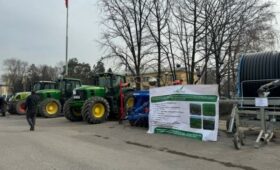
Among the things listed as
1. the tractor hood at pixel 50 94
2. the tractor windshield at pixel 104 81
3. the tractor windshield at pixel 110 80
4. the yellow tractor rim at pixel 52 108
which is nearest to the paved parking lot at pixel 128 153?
the tractor windshield at pixel 110 80

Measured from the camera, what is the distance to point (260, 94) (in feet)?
44.1

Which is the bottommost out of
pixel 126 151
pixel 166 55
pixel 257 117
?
pixel 126 151

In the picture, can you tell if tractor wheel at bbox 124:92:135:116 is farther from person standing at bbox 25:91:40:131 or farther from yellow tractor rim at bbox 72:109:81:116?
person standing at bbox 25:91:40:131

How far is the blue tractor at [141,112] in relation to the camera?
63.0 ft

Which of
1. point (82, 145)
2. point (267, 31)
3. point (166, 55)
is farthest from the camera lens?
point (166, 55)

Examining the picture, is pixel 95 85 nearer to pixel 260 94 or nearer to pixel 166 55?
pixel 260 94

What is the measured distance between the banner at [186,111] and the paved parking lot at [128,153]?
399 mm

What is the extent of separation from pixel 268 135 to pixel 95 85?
13833mm

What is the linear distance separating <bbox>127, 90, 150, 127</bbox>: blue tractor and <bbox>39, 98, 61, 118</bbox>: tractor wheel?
1071 cm

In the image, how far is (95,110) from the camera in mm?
22625

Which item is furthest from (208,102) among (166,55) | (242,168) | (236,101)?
(166,55)

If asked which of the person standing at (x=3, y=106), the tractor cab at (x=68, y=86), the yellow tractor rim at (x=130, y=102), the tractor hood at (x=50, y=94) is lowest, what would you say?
the person standing at (x=3, y=106)

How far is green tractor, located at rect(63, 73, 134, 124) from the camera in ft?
74.0

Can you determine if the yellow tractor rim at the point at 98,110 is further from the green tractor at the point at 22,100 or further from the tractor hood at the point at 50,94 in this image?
the green tractor at the point at 22,100
